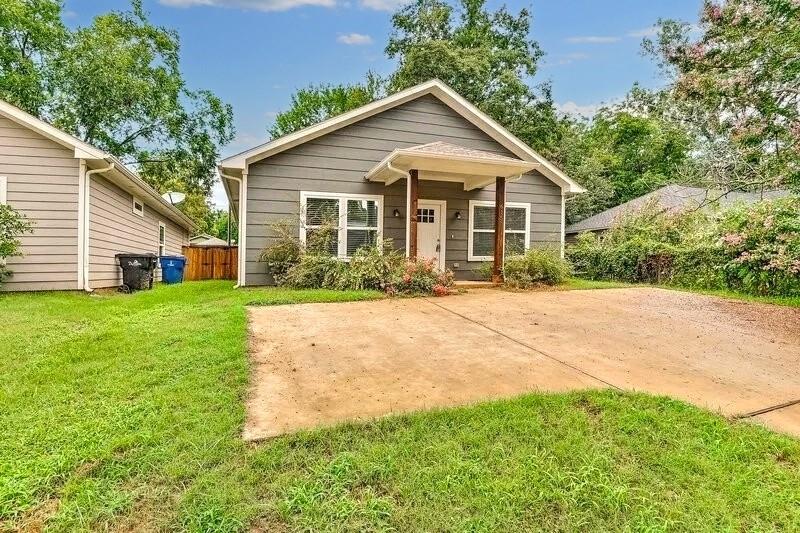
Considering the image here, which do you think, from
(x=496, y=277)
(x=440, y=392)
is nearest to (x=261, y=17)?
(x=496, y=277)

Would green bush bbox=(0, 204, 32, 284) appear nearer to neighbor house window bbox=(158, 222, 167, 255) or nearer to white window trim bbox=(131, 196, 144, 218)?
white window trim bbox=(131, 196, 144, 218)

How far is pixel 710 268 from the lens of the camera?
10.0m

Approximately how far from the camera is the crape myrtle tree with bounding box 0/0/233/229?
16.1m

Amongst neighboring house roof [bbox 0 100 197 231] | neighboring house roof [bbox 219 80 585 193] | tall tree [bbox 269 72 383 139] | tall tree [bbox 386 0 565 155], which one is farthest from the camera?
tall tree [bbox 269 72 383 139]

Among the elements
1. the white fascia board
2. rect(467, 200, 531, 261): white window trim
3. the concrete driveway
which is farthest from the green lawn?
rect(467, 200, 531, 261): white window trim

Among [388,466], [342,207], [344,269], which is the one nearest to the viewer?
[388,466]

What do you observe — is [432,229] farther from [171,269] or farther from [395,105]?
[171,269]

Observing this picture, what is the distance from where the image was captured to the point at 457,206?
415 inches

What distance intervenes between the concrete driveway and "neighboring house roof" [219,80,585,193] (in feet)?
13.1

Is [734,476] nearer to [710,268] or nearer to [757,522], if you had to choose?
[757,522]

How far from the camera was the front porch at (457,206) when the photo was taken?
8.57 meters

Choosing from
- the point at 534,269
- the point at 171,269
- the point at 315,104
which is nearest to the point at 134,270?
the point at 171,269

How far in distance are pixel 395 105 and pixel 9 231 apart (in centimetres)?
808

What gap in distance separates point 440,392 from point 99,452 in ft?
6.71
